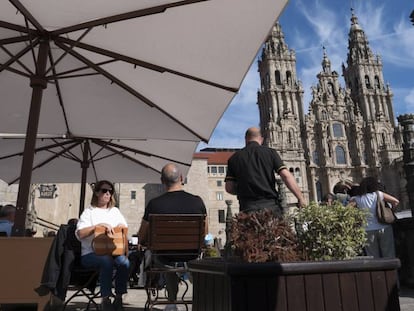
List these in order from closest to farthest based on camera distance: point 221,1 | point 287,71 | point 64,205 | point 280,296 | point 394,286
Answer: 1. point 280,296
2. point 394,286
3. point 221,1
4. point 64,205
5. point 287,71

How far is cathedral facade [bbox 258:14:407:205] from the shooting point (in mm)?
53344

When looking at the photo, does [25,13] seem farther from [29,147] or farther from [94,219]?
[94,219]

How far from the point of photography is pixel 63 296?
3068 millimetres

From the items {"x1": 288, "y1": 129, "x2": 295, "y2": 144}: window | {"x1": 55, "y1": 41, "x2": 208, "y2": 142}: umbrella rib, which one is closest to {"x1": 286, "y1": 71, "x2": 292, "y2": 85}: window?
{"x1": 288, "y1": 129, "x2": 295, "y2": 144}: window

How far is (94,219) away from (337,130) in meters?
58.1

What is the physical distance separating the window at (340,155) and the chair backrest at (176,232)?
2175 inches

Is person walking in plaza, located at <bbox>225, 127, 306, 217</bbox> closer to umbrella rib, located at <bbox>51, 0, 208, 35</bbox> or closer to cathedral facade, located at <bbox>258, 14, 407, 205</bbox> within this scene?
umbrella rib, located at <bbox>51, 0, 208, 35</bbox>

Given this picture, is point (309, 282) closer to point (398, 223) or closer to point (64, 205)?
point (398, 223)

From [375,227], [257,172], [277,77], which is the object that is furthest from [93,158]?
[277,77]

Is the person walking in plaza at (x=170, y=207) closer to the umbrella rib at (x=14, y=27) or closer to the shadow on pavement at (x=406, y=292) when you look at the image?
the umbrella rib at (x=14, y=27)

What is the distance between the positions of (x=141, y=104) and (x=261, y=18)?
2566 mm

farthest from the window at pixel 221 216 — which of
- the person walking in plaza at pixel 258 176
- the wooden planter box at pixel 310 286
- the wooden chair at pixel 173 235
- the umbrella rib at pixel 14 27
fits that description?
the wooden planter box at pixel 310 286

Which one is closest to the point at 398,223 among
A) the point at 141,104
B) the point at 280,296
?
the point at 141,104

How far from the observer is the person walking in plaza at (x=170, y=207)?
12.1 ft
